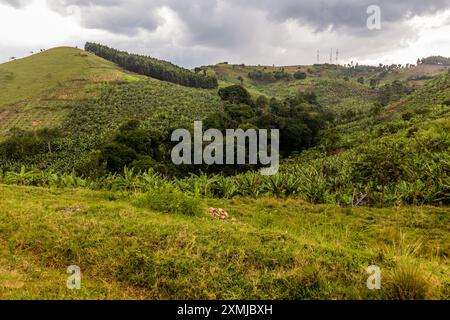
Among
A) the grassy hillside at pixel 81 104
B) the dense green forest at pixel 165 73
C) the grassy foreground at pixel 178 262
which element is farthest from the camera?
the dense green forest at pixel 165 73

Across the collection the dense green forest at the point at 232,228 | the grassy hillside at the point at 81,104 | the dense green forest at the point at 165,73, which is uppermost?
the dense green forest at the point at 165,73

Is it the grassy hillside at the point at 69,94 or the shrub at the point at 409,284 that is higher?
the grassy hillside at the point at 69,94

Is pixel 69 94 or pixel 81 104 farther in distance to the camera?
pixel 69 94

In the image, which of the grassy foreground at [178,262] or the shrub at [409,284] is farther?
the grassy foreground at [178,262]

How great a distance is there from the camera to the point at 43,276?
659 cm

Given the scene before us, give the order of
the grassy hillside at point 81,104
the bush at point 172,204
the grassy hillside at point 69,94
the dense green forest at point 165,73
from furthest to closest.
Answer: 1. the dense green forest at point 165,73
2. the grassy hillside at point 69,94
3. the grassy hillside at point 81,104
4. the bush at point 172,204

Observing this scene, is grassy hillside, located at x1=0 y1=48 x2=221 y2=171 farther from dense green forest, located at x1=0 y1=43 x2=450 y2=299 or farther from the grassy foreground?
the grassy foreground

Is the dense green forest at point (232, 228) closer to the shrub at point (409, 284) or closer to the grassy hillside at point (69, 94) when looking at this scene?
the shrub at point (409, 284)

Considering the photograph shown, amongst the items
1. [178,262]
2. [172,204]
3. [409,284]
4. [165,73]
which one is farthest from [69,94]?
[409,284]

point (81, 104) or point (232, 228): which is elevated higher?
point (81, 104)

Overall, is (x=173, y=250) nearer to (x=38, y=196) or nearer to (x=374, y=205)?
(x=38, y=196)

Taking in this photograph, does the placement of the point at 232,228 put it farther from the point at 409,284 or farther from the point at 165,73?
the point at 165,73

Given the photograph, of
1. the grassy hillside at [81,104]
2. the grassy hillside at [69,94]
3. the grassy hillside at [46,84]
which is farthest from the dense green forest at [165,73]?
the grassy hillside at [81,104]
